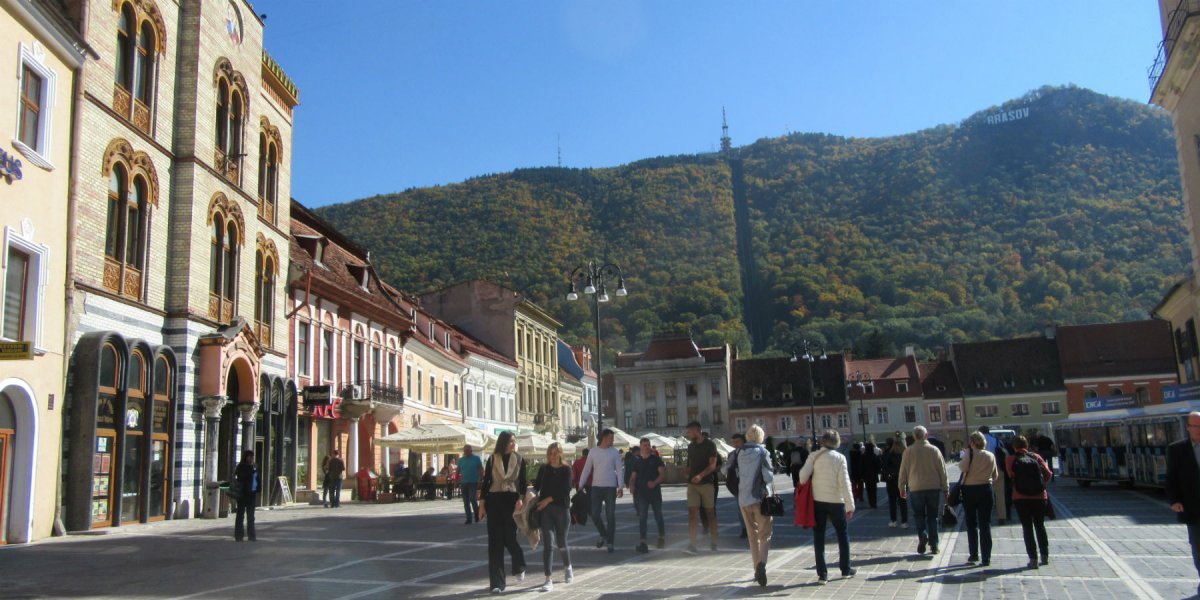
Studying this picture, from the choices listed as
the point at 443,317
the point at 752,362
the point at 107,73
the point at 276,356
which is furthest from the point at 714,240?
the point at 107,73

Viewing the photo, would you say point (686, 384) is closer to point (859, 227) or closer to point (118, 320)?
point (859, 227)

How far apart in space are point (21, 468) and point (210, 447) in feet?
20.5

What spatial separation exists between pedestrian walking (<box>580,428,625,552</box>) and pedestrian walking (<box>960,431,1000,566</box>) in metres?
5.01

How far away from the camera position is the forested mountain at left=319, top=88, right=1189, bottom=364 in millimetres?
98688

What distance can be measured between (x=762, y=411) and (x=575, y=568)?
256 feet

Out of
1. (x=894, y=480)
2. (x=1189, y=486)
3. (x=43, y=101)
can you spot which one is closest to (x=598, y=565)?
(x=1189, y=486)

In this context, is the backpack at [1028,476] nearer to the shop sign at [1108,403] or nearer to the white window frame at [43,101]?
the white window frame at [43,101]

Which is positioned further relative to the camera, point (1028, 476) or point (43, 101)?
point (43, 101)

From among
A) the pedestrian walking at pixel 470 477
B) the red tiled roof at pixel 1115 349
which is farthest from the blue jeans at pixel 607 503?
the red tiled roof at pixel 1115 349

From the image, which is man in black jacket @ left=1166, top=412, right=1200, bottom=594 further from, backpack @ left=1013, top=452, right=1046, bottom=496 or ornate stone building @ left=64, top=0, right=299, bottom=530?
ornate stone building @ left=64, top=0, right=299, bottom=530

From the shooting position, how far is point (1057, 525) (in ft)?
55.1

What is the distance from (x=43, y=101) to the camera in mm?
16891

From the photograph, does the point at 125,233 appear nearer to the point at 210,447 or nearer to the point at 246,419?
the point at 210,447

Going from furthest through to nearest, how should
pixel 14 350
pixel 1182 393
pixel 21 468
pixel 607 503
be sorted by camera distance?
pixel 1182 393 → pixel 21 468 → pixel 14 350 → pixel 607 503
